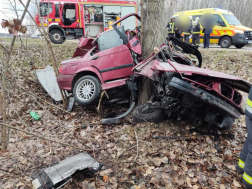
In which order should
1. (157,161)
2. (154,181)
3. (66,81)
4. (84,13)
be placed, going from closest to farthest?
(154,181) → (157,161) → (66,81) → (84,13)

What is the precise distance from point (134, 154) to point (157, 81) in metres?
1.44

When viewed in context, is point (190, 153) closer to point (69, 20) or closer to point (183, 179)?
point (183, 179)

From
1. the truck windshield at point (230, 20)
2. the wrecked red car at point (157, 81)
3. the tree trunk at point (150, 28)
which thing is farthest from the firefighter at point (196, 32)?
the tree trunk at point (150, 28)

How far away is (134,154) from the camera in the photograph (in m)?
2.99

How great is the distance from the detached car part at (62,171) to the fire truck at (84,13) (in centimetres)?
1081

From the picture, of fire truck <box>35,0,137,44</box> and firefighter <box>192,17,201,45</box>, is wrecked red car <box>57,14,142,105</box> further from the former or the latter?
fire truck <box>35,0,137,44</box>

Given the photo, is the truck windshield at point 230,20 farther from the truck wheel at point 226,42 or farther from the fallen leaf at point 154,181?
the fallen leaf at point 154,181

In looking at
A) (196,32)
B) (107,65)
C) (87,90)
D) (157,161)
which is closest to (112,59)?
(107,65)

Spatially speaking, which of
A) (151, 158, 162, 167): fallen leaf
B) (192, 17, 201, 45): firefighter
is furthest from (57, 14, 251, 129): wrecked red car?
(192, 17, 201, 45): firefighter

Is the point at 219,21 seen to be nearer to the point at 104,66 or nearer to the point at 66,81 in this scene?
the point at 104,66

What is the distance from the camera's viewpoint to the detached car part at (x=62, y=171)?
→ 2.34 m

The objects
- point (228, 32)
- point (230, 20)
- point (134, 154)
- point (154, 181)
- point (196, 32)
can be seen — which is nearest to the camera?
point (154, 181)

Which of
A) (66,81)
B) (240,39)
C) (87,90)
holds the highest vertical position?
(240,39)

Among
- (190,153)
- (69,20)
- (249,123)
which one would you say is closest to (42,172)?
(190,153)
